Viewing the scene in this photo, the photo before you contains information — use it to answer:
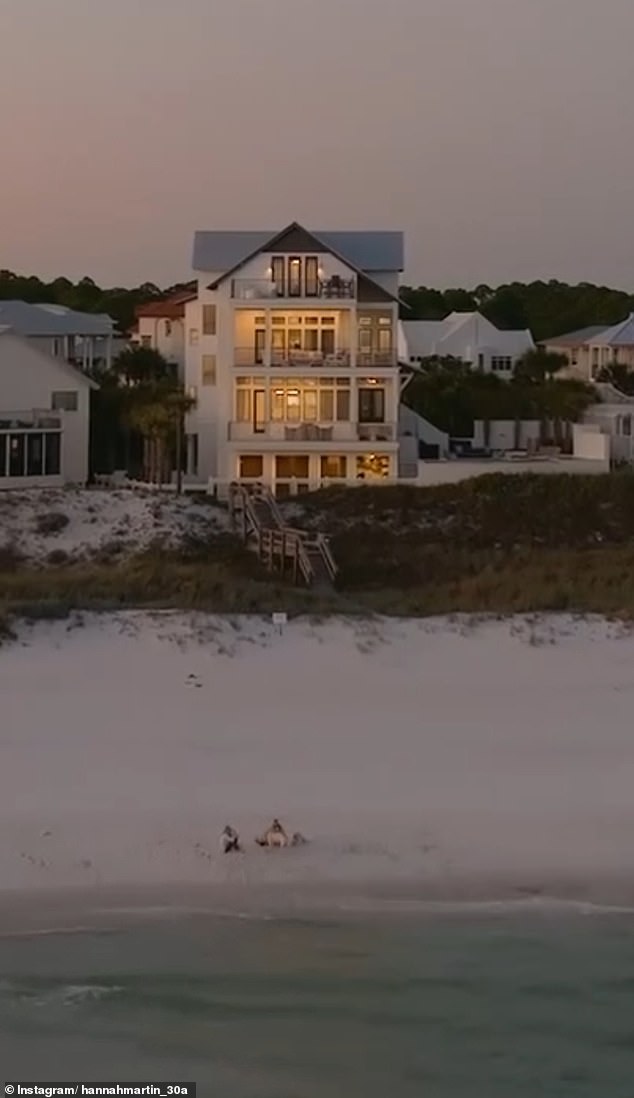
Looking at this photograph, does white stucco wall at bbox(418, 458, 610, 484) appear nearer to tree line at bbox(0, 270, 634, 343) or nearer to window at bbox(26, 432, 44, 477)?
window at bbox(26, 432, 44, 477)

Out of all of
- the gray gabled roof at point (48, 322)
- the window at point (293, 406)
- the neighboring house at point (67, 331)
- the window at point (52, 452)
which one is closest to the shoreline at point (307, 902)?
the window at point (52, 452)

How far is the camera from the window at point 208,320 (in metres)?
44.8

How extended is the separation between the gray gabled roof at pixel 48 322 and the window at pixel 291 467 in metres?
12.1

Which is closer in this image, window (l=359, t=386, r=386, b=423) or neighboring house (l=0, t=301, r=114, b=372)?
window (l=359, t=386, r=386, b=423)

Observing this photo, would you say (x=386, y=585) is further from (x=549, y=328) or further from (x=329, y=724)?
(x=549, y=328)

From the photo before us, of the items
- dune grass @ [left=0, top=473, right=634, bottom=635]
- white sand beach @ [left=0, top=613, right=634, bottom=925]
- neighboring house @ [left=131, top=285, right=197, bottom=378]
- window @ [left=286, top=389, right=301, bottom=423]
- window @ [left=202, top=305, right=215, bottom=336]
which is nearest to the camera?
white sand beach @ [left=0, top=613, right=634, bottom=925]

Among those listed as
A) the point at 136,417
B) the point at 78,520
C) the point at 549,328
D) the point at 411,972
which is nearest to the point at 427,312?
the point at 549,328

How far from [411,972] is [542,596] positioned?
10814 mm

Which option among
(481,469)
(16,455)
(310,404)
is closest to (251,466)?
(310,404)

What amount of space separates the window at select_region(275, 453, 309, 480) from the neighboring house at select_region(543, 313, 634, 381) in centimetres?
2386

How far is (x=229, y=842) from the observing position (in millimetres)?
15156

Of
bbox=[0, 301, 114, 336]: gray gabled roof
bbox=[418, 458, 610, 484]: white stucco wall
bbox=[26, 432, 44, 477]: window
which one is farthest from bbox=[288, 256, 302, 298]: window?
bbox=[0, 301, 114, 336]: gray gabled roof

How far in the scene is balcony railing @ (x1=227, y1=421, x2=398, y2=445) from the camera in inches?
1658

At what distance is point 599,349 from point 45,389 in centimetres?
3246
